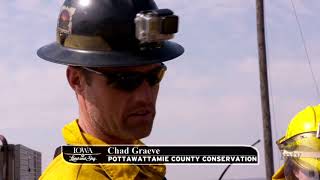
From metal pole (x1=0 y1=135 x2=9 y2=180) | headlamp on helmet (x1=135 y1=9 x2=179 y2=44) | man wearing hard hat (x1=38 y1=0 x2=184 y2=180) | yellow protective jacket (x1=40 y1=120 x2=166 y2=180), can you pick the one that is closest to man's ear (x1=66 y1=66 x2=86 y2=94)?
man wearing hard hat (x1=38 y1=0 x2=184 y2=180)

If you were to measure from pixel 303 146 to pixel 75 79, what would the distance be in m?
2.16

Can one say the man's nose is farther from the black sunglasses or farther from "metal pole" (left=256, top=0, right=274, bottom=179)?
"metal pole" (left=256, top=0, right=274, bottom=179)

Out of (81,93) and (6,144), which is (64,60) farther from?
(6,144)

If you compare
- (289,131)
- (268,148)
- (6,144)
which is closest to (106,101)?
(6,144)

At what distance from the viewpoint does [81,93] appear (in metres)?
2.42

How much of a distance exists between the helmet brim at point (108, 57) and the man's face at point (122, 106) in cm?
4

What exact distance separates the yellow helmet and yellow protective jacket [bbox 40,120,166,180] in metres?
1.69

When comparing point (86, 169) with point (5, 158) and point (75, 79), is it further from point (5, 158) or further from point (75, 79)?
point (5, 158)

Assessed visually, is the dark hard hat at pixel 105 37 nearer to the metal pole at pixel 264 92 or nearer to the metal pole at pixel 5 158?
the metal pole at pixel 5 158

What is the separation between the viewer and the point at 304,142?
4070 mm

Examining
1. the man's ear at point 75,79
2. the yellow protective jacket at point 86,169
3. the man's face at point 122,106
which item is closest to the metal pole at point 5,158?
the yellow protective jacket at point 86,169

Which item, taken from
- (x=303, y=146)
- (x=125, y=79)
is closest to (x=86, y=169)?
(x=125, y=79)

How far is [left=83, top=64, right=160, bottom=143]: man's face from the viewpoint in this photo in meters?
2.31

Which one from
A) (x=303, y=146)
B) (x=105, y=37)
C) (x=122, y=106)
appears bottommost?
(x=303, y=146)
